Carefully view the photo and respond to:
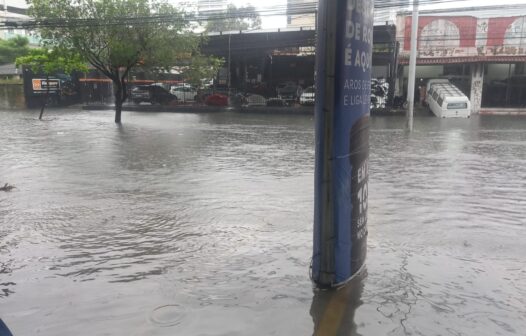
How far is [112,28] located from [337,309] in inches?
786

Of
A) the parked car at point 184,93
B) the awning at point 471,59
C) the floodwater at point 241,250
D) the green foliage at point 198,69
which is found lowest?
the floodwater at point 241,250

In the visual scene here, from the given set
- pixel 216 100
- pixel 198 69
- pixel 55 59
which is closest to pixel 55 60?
pixel 55 59

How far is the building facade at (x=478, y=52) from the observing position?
104 ft

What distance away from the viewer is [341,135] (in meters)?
3.68

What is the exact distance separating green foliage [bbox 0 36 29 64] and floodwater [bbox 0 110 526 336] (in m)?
42.9

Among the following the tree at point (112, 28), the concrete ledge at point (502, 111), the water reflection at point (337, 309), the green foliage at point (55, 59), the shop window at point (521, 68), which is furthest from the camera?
the shop window at point (521, 68)

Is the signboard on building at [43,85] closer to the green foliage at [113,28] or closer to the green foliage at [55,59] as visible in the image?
the green foliage at [55,59]

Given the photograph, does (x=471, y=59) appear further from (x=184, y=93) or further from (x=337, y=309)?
(x=337, y=309)

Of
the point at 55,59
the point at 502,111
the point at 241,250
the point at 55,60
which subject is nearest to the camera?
the point at 241,250

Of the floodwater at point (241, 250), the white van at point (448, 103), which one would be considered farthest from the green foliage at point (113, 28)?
the white van at point (448, 103)

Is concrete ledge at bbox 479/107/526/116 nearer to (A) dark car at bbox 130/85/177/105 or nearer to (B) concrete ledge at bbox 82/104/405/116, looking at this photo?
(B) concrete ledge at bbox 82/104/405/116

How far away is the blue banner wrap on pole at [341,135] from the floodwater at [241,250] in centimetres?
37

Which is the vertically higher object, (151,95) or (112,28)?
(112,28)

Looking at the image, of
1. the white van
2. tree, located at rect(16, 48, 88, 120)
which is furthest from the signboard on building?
the white van
